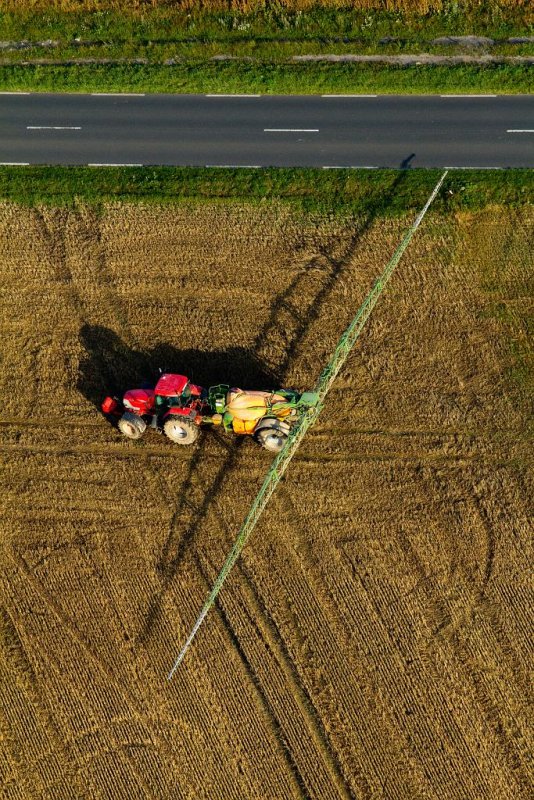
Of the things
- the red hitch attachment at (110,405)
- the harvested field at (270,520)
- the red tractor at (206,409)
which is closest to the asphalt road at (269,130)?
the harvested field at (270,520)

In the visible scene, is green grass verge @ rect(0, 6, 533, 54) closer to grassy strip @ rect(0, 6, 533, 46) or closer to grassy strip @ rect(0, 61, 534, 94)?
grassy strip @ rect(0, 6, 533, 46)

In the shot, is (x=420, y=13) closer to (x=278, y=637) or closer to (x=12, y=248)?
(x=12, y=248)

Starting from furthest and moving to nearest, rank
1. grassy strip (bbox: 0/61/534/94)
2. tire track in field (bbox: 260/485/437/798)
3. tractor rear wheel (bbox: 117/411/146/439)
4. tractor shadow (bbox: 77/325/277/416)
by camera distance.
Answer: grassy strip (bbox: 0/61/534/94), tractor shadow (bbox: 77/325/277/416), tractor rear wheel (bbox: 117/411/146/439), tire track in field (bbox: 260/485/437/798)

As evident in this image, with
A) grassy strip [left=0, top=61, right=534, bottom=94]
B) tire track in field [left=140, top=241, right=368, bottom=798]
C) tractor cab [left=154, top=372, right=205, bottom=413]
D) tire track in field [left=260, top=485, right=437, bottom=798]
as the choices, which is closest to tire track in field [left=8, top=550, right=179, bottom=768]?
tire track in field [left=140, top=241, right=368, bottom=798]

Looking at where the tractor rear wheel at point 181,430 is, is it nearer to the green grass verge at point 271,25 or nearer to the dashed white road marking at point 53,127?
the dashed white road marking at point 53,127

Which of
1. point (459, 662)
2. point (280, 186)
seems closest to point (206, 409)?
point (280, 186)

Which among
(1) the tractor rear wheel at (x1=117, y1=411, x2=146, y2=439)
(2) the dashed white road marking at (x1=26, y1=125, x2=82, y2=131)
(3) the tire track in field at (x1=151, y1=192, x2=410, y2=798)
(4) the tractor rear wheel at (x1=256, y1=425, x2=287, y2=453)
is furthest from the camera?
(2) the dashed white road marking at (x1=26, y1=125, x2=82, y2=131)
